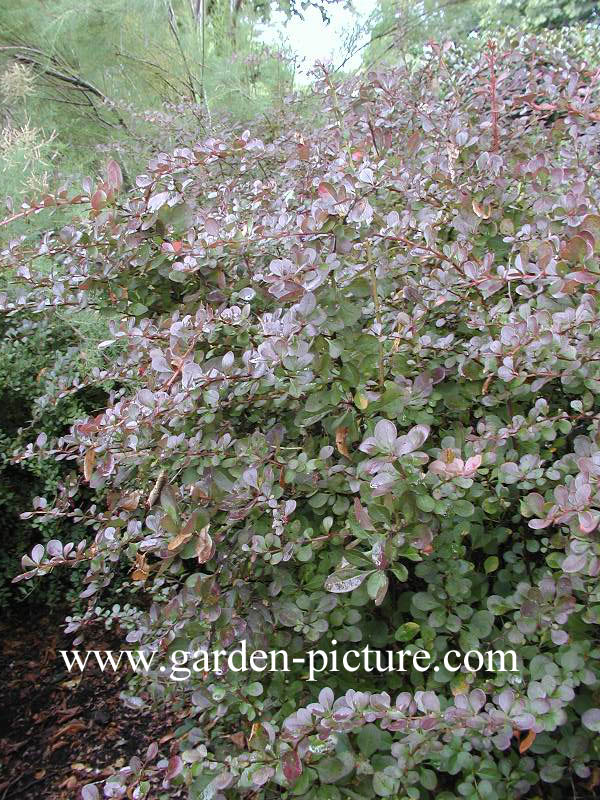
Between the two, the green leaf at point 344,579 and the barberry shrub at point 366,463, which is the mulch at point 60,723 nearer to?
the barberry shrub at point 366,463

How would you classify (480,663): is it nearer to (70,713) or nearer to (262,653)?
(262,653)

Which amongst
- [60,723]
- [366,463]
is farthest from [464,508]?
[60,723]

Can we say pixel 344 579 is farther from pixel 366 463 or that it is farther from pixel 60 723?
pixel 60 723

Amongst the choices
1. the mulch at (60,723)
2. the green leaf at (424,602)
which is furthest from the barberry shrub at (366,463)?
the mulch at (60,723)

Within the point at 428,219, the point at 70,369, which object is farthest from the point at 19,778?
the point at 428,219

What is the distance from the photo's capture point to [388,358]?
116 centimetres

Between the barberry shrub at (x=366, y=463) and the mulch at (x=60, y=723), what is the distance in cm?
68

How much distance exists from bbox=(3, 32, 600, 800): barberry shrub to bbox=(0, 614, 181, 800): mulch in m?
0.68

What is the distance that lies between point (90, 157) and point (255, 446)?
387 cm

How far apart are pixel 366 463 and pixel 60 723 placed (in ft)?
5.65

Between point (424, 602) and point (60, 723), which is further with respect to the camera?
point (60, 723)

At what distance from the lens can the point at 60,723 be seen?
210 centimetres

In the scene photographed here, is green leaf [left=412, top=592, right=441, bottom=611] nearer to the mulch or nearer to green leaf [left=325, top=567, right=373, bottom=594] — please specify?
green leaf [left=325, top=567, right=373, bottom=594]

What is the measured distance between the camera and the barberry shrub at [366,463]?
899mm
